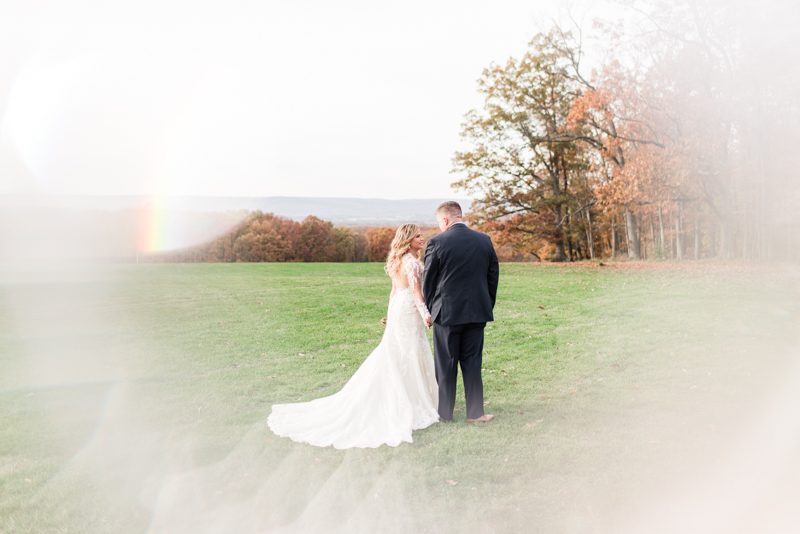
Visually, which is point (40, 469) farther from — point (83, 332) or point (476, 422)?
point (83, 332)

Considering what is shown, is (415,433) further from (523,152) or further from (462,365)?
(523,152)

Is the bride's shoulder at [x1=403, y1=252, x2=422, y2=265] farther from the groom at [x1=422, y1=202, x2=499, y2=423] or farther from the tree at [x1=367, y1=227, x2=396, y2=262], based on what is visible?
the tree at [x1=367, y1=227, x2=396, y2=262]

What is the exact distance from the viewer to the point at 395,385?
487cm

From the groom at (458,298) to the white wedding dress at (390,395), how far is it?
0.61 ft

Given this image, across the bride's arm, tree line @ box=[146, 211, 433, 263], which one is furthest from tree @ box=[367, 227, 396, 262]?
the bride's arm

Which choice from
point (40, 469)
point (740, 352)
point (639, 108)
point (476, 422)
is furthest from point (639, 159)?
point (40, 469)

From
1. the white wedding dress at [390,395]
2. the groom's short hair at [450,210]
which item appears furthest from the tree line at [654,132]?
the white wedding dress at [390,395]

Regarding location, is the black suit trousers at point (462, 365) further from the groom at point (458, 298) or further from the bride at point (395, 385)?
the bride at point (395, 385)

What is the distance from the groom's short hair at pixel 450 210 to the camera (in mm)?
4839

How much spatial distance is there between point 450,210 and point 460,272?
2.13 feet

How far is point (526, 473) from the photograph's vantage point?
3744 millimetres

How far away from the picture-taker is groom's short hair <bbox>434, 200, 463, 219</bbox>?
4.84 meters

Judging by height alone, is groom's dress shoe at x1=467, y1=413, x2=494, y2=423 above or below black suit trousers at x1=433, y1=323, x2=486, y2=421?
below

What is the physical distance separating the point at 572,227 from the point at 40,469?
30.2 meters
